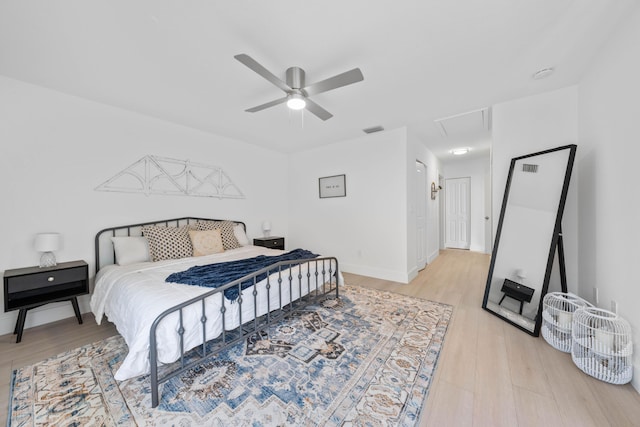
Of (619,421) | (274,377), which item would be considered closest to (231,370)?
(274,377)

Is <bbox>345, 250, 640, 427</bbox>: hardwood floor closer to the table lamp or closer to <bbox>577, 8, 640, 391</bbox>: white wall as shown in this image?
<bbox>577, 8, 640, 391</bbox>: white wall

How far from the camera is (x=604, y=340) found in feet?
5.34

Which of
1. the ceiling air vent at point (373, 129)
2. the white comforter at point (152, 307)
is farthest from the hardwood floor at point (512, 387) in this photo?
the ceiling air vent at point (373, 129)

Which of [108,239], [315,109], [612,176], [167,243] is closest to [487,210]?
[612,176]

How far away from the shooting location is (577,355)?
176cm

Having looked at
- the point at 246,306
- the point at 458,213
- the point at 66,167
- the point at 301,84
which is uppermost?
the point at 301,84

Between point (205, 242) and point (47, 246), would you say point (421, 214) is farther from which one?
point (47, 246)

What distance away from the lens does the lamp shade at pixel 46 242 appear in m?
2.30

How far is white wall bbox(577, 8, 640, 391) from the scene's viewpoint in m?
1.61

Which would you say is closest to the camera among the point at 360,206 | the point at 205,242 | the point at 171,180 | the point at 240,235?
the point at 205,242

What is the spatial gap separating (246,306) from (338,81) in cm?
207

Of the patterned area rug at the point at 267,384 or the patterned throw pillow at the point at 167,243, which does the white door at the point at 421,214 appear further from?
the patterned throw pillow at the point at 167,243

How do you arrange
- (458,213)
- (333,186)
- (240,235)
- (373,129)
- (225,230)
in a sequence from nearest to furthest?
1. (225,230)
2. (373,129)
3. (240,235)
4. (333,186)
5. (458,213)

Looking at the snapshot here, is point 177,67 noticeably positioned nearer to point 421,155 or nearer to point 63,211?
point 63,211
